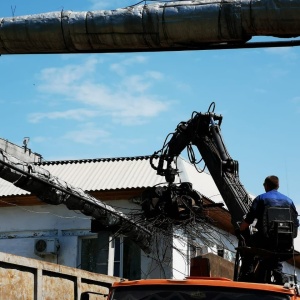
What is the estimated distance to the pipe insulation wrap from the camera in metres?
10.2

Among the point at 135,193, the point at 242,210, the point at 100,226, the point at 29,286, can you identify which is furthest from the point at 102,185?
the point at 29,286

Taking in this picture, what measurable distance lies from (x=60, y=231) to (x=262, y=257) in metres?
17.0

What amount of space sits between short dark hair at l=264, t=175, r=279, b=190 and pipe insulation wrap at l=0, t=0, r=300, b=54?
188cm

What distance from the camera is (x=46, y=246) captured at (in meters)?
25.9

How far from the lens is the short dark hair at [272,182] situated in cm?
1045

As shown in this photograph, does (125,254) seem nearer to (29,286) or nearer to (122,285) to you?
(29,286)

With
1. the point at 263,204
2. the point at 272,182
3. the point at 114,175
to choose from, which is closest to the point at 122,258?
the point at 114,175

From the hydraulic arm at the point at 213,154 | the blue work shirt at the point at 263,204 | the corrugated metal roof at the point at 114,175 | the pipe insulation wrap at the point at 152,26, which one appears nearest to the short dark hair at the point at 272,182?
the blue work shirt at the point at 263,204

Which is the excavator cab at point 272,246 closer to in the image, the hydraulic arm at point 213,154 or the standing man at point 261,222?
the standing man at point 261,222

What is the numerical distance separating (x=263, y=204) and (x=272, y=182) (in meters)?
0.42

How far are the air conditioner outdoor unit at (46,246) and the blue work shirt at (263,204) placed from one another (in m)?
16.4

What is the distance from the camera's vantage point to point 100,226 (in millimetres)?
20125

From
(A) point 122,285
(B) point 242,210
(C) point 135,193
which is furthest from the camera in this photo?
(C) point 135,193

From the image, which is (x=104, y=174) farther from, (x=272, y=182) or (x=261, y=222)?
(x=261, y=222)
